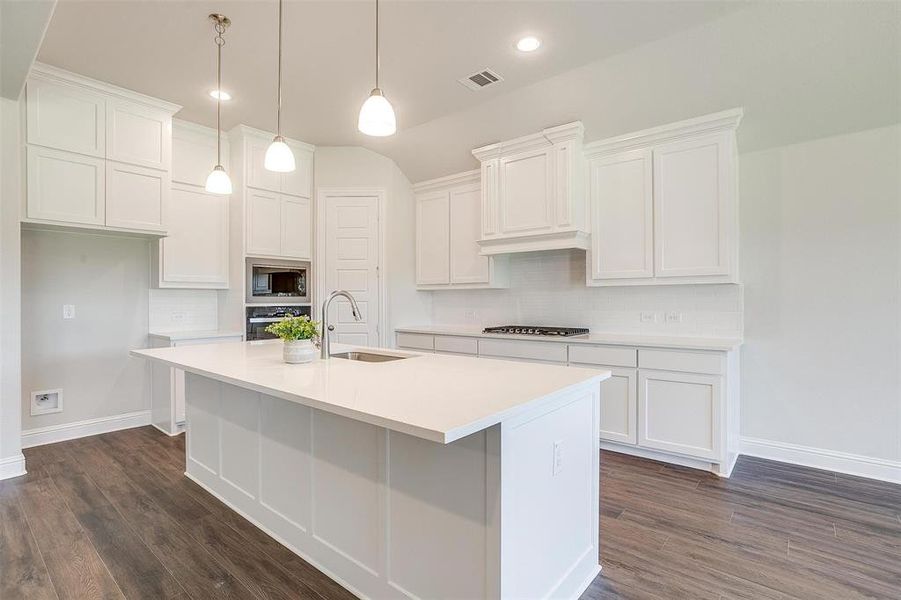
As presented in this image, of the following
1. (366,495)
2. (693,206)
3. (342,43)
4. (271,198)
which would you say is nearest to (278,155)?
(342,43)

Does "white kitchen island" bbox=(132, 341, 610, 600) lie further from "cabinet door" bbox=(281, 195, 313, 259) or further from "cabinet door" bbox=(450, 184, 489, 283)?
"cabinet door" bbox=(281, 195, 313, 259)

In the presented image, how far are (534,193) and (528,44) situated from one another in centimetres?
124

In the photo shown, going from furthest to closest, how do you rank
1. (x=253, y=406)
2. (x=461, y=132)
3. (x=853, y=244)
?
(x=461, y=132), (x=853, y=244), (x=253, y=406)

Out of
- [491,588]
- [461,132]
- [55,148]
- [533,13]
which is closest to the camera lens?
[491,588]

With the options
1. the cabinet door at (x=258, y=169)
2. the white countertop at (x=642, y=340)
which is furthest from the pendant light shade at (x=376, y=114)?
the cabinet door at (x=258, y=169)

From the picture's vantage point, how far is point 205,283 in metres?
4.28

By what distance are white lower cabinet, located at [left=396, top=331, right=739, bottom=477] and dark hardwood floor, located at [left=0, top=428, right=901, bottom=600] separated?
16 cm

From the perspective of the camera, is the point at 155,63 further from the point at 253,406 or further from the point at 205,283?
the point at 253,406

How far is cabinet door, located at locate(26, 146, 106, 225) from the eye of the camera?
3.16 meters

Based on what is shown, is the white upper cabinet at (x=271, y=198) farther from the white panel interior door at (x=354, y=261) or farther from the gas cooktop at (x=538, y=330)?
the gas cooktop at (x=538, y=330)

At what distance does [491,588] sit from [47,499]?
9.43ft

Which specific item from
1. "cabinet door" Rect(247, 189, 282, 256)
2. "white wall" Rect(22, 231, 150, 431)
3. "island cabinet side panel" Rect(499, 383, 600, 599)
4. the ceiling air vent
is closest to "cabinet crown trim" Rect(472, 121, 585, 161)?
the ceiling air vent

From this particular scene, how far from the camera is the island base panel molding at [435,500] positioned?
4.73 ft

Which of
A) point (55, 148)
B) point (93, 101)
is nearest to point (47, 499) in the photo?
point (55, 148)
